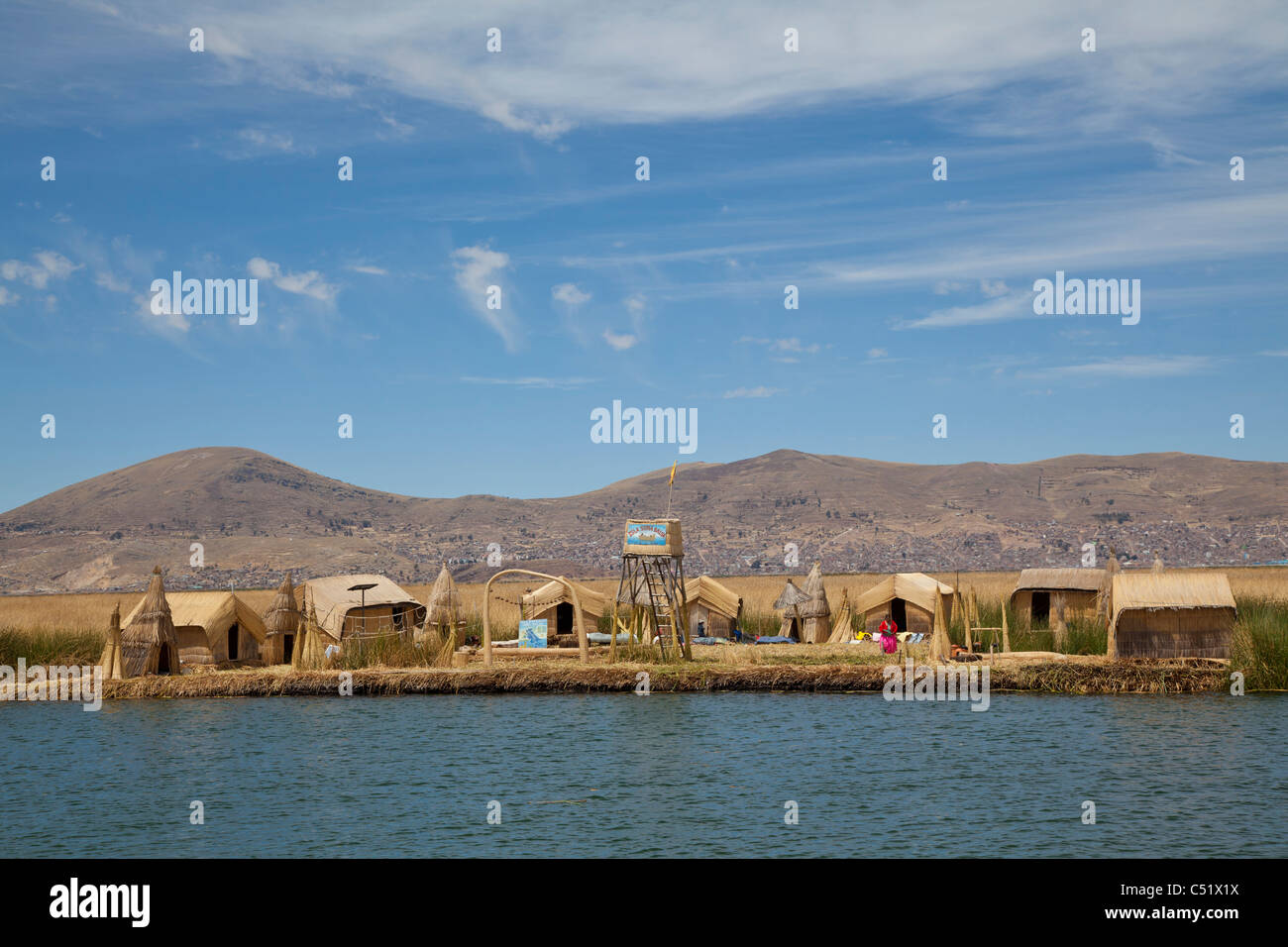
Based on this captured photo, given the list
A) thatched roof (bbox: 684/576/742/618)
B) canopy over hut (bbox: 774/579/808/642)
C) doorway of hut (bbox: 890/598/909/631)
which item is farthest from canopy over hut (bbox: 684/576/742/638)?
doorway of hut (bbox: 890/598/909/631)

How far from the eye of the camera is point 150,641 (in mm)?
35312

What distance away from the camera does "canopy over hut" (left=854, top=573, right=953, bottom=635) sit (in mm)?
42344

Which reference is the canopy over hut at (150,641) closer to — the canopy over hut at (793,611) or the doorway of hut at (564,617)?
the doorway of hut at (564,617)

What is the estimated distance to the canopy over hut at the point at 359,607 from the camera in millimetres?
39031

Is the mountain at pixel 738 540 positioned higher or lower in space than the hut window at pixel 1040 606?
higher

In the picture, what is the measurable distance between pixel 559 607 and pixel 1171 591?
22.3 m

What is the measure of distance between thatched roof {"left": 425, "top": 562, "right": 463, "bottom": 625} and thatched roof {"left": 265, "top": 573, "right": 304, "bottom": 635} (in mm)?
4321

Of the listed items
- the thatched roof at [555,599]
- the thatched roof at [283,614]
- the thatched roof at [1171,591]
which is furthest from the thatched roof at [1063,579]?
the thatched roof at [283,614]

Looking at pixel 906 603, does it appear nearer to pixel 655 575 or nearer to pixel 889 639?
pixel 889 639

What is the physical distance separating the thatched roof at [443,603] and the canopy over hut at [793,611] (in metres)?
11.1

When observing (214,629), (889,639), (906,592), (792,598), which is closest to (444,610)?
(214,629)

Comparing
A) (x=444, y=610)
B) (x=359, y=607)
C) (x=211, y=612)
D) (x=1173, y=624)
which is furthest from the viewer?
(x=444, y=610)
